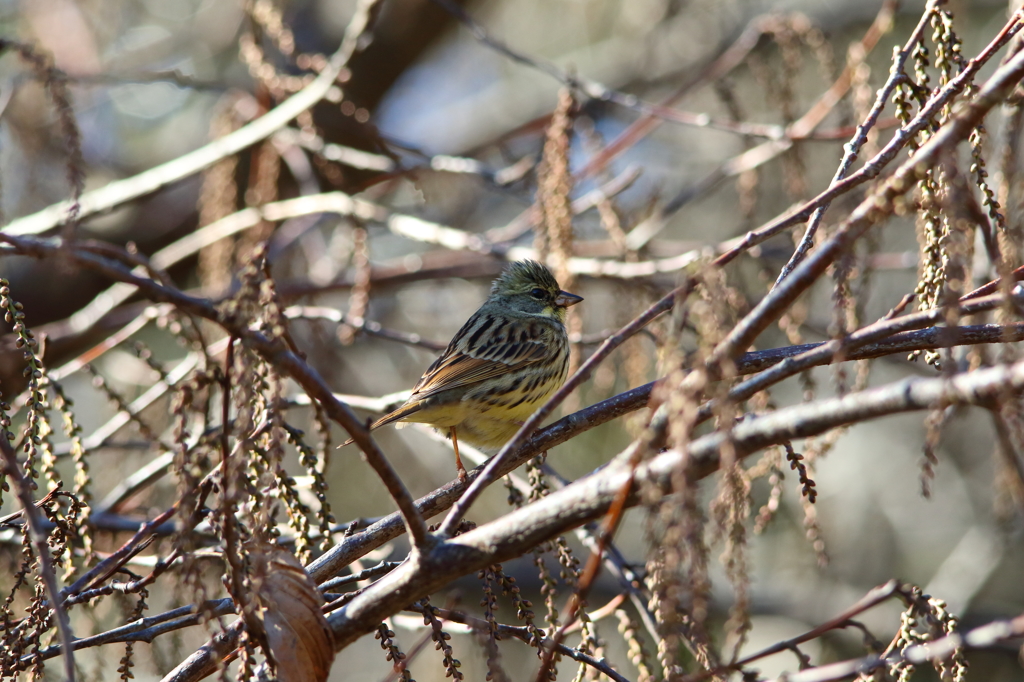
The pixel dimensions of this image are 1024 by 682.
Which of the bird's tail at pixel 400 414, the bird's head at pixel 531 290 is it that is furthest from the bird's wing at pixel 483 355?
the bird's head at pixel 531 290

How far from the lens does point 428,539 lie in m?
1.68

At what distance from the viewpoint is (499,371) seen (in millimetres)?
4281

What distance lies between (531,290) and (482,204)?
4.09m

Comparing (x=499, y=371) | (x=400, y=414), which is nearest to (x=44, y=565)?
(x=400, y=414)

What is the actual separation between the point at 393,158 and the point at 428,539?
10.2ft

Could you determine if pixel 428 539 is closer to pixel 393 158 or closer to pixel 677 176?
pixel 393 158

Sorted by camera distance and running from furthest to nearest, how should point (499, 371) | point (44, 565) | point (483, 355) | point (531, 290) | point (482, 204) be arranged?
point (482, 204) → point (531, 290) → point (483, 355) → point (499, 371) → point (44, 565)

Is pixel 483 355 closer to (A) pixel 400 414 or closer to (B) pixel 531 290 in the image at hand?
(B) pixel 531 290

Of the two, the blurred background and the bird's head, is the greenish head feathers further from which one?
the blurred background

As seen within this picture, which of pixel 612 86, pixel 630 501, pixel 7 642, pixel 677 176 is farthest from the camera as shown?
pixel 677 176

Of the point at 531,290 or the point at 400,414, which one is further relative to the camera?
the point at 531,290

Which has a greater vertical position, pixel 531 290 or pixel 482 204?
pixel 482 204

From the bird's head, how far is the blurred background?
173mm

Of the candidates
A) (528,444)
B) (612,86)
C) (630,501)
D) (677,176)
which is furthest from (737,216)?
(630,501)
